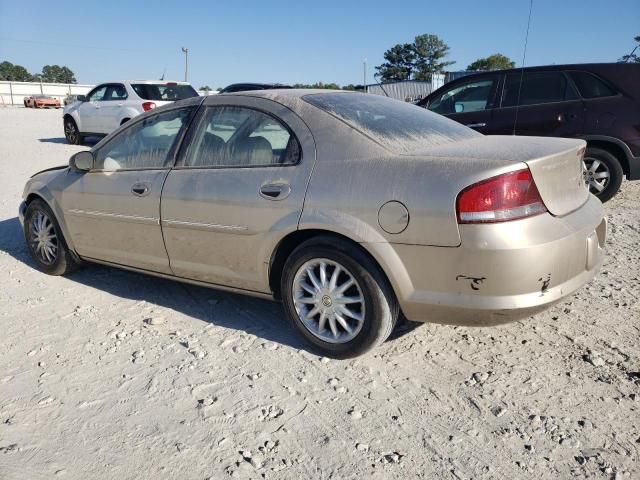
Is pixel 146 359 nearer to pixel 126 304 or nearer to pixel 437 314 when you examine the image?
pixel 126 304

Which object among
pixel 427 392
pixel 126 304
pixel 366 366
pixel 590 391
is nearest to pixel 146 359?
pixel 126 304

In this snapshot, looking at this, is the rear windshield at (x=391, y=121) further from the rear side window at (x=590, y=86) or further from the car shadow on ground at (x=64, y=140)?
the car shadow on ground at (x=64, y=140)

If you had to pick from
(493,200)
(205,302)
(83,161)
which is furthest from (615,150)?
(83,161)

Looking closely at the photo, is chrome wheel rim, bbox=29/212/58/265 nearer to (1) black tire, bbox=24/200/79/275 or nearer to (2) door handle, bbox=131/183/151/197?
(1) black tire, bbox=24/200/79/275

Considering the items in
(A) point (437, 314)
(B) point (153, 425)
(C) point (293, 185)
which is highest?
(C) point (293, 185)

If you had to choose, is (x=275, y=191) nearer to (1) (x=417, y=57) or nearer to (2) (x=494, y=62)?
(2) (x=494, y=62)

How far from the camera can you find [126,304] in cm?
426

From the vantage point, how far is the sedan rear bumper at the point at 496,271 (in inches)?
107

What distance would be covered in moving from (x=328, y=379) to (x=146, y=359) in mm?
1107

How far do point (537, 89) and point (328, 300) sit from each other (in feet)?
17.6

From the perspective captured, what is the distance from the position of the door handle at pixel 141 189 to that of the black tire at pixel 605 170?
5176 mm

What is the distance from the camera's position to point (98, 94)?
586 inches

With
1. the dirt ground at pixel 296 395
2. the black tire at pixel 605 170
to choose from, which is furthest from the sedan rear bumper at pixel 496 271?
the black tire at pixel 605 170

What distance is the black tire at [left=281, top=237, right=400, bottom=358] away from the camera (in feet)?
10.00
